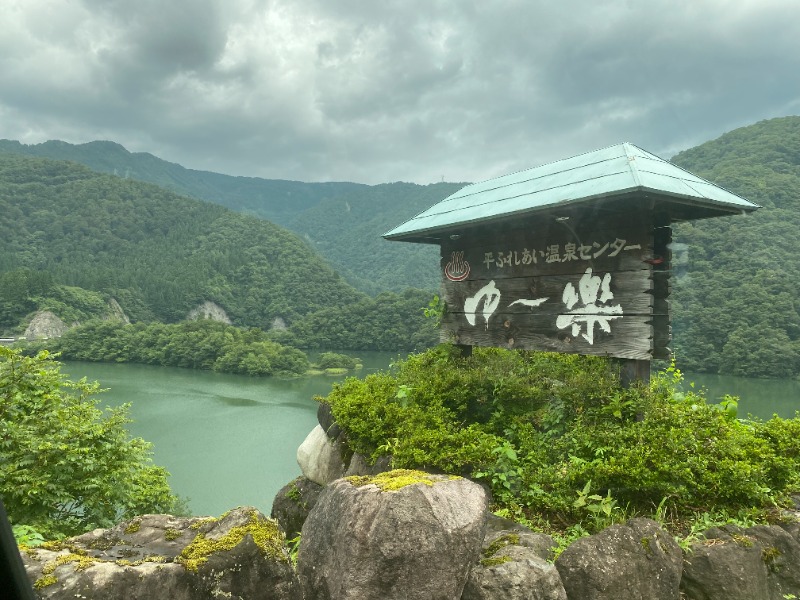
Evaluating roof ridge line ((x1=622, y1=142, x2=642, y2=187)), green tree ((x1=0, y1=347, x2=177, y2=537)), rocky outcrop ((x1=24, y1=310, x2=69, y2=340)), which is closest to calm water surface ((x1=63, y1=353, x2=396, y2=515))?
green tree ((x1=0, y1=347, x2=177, y2=537))

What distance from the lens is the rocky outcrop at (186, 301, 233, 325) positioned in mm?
81938

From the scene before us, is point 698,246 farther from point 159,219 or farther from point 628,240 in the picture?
point 159,219

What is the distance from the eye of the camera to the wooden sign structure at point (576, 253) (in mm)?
5398

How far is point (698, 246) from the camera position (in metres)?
39.9

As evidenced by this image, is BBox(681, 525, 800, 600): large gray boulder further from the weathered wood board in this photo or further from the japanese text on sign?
the japanese text on sign

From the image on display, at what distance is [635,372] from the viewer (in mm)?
5520

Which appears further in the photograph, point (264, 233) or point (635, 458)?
point (264, 233)

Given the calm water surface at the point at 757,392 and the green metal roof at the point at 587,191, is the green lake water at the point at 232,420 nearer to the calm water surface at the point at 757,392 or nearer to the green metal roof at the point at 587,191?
the calm water surface at the point at 757,392

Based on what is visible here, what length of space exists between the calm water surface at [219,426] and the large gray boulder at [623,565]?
15.7 metres

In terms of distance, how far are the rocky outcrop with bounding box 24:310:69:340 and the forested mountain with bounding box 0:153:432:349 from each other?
8.54 ft

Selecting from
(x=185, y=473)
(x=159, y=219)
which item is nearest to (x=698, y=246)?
(x=185, y=473)

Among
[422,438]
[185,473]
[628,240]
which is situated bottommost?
[185,473]

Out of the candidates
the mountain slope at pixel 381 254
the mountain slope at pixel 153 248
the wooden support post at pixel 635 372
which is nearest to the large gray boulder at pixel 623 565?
the wooden support post at pixel 635 372

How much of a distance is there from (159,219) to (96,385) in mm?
111971
